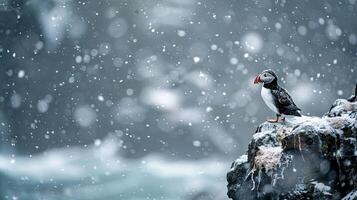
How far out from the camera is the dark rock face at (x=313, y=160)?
9641 mm

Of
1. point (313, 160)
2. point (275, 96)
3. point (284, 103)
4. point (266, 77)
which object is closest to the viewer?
point (313, 160)

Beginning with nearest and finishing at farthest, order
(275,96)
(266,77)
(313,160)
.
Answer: (313,160), (275,96), (266,77)

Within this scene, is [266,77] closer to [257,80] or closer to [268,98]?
[257,80]

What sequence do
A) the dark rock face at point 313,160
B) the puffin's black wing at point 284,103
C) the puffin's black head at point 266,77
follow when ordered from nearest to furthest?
the dark rock face at point 313,160 < the puffin's black wing at point 284,103 < the puffin's black head at point 266,77

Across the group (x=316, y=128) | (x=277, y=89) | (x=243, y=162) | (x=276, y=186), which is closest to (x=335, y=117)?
(x=316, y=128)

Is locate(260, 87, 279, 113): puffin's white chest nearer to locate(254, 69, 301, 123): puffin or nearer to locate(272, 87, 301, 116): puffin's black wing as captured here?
locate(254, 69, 301, 123): puffin

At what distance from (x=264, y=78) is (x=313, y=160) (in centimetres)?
252

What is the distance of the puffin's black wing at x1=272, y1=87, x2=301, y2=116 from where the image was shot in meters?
10.5

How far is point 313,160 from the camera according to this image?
10.0 m

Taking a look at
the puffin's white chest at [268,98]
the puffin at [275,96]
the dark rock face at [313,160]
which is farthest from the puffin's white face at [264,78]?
the dark rock face at [313,160]

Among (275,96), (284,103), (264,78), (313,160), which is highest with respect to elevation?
(264,78)

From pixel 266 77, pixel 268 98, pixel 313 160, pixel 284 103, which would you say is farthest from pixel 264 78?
pixel 313 160

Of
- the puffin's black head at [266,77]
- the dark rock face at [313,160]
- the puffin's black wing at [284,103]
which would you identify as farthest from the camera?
the puffin's black head at [266,77]

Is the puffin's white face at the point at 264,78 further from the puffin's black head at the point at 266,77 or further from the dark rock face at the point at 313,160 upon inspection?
the dark rock face at the point at 313,160
